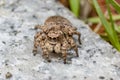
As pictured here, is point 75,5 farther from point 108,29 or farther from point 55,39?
point 55,39

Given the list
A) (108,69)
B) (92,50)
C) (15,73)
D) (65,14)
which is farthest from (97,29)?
(15,73)

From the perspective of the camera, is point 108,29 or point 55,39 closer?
point 55,39

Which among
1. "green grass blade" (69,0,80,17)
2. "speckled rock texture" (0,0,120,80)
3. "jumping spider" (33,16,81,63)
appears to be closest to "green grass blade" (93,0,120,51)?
"speckled rock texture" (0,0,120,80)

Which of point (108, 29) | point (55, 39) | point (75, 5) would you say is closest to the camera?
point (55, 39)

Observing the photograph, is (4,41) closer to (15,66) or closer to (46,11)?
(15,66)

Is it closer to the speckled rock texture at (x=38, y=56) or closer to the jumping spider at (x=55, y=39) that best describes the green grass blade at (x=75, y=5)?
the speckled rock texture at (x=38, y=56)

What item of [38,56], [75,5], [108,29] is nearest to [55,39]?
[38,56]
